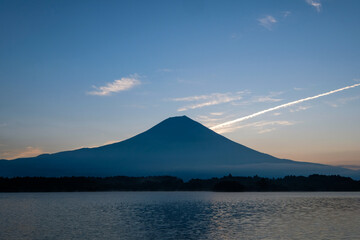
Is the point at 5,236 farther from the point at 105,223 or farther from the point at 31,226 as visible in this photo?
the point at 105,223

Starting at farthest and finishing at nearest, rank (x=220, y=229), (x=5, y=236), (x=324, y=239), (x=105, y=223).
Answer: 1. (x=105, y=223)
2. (x=220, y=229)
3. (x=5, y=236)
4. (x=324, y=239)

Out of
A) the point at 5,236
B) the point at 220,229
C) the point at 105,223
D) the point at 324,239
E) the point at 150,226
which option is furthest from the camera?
the point at 105,223

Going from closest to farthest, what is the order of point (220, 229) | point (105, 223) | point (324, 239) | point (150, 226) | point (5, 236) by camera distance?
1. point (324, 239)
2. point (5, 236)
3. point (220, 229)
4. point (150, 226)
5. point (105, 223)

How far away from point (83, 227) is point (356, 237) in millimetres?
28947

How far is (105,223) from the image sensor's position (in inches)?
1967

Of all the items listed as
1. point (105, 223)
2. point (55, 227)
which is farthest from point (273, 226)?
point (55, 227)

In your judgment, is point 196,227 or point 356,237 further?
point 196,227

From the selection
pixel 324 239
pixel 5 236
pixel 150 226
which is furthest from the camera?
pixel 150 226

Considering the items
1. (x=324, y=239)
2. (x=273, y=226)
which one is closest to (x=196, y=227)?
(x=273, y=226)

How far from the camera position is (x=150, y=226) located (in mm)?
46500

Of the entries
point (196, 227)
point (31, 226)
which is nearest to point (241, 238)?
point (196, 227)

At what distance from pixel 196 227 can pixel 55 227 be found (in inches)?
643

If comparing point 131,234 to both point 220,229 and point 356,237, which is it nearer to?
point 220,229

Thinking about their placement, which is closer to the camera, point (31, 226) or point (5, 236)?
point (5, 236)
